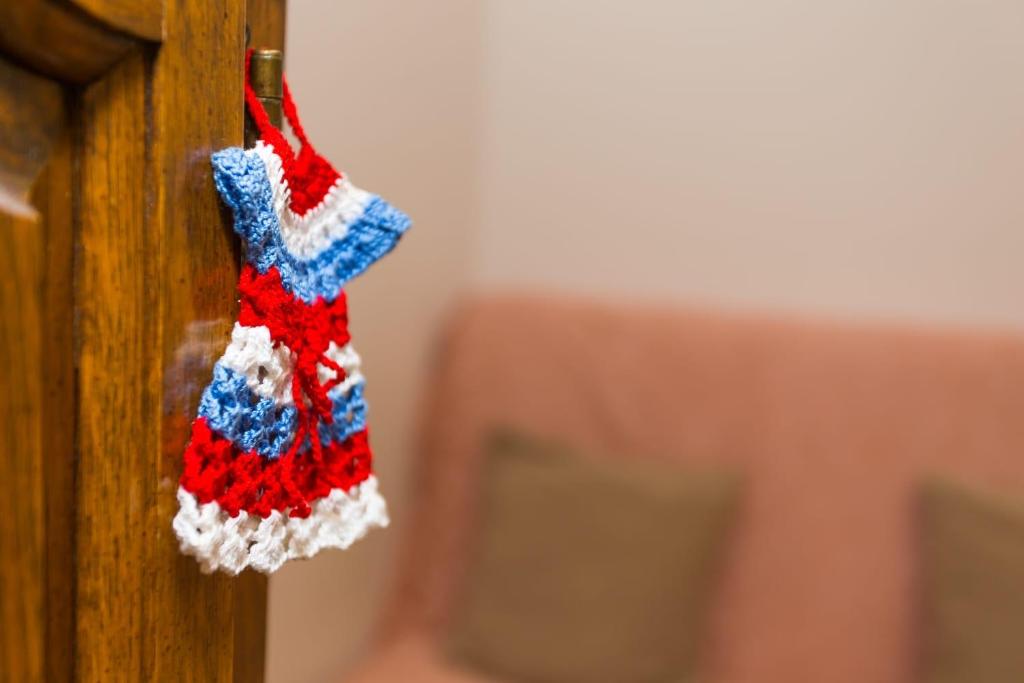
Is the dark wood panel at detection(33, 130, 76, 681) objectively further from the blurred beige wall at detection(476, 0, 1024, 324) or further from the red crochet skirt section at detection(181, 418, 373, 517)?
the blurred beige wall at detection(476, 0, 1024, 324)

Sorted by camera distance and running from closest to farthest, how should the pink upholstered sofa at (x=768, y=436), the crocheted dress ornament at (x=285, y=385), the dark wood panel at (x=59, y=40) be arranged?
the dark wood panel at (x=59, y=40)
the crocheted dress ornament at (x=285, y=385)
the pink upholstered sofa at (x=768, y=436)

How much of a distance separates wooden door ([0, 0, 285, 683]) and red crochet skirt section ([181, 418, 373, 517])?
0.01 meters

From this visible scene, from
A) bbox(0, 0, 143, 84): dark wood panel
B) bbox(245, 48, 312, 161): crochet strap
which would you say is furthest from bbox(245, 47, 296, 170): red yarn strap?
bbox(0, 0, 143, 84): dark wood panel

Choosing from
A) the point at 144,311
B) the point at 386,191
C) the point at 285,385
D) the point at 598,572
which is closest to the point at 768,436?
the point at 598,572

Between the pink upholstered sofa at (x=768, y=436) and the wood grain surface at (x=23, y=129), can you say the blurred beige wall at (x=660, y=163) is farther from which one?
the wood grain surface at (x=23, y=129)

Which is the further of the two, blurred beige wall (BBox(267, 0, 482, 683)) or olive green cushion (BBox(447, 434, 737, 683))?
olive green cushion (BBox(447, 434, 737, 683))

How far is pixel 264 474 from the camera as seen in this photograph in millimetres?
500

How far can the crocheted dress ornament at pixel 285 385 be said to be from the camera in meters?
0.44

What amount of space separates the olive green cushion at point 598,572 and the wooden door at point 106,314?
0.97 m

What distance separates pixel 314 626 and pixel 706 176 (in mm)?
965

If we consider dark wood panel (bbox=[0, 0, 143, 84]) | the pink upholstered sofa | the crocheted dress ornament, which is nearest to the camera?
dark wood panel (bbox=[0, 0, 143, 84])

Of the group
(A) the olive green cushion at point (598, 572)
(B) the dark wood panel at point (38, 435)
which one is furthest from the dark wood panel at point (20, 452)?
(A) the olive green cushion at point (598, 572)

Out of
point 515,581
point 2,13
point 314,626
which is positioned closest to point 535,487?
point 515,581

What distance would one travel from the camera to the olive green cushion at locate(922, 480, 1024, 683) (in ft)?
3.83
